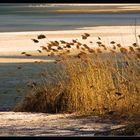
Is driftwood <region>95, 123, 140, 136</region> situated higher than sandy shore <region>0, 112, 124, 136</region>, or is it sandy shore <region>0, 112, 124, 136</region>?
driftwood <region>95, 123, 140, 136</region>

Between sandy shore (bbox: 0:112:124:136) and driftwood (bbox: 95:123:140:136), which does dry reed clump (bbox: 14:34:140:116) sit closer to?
sandy shore (bbox: 0:112:124:136)

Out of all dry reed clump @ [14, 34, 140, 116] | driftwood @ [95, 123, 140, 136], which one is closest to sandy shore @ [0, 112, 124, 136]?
driftwood @ [95, 123, 140, 136]

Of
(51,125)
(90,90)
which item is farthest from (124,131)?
(90,90)

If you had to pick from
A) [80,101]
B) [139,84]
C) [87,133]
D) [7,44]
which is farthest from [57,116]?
[7,44]

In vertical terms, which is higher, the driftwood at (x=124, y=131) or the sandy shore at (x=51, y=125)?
the driftwood at (x=124, y=131)

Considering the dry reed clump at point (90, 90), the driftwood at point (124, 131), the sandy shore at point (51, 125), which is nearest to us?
the driftwood at point (124, 131)

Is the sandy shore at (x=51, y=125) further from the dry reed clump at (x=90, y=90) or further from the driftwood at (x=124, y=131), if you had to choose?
the dry reed clump at (x=90, y=90)

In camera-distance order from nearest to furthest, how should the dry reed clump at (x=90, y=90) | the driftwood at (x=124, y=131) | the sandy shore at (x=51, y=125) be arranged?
the driftwood at (x=124, y=131) → the sandy shore at (x=51, y=125) → the dry reed clump at (x=90, y=90)

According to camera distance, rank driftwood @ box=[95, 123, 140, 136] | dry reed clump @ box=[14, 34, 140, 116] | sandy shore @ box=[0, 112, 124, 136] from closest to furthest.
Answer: driftwood @ box=[95, 123, 140, 136] < sandy shore @ box=[0, 112, 124, 136] < dry reed clump @ box=[14, 34, 140, 116]

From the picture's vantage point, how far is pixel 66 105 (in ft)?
31.1

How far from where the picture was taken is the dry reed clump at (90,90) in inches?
338

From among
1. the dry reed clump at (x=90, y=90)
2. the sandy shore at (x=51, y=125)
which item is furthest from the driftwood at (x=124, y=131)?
the dry reed clump at (x=90, y=90)

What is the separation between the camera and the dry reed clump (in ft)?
28.2

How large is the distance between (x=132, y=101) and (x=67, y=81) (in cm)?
150
